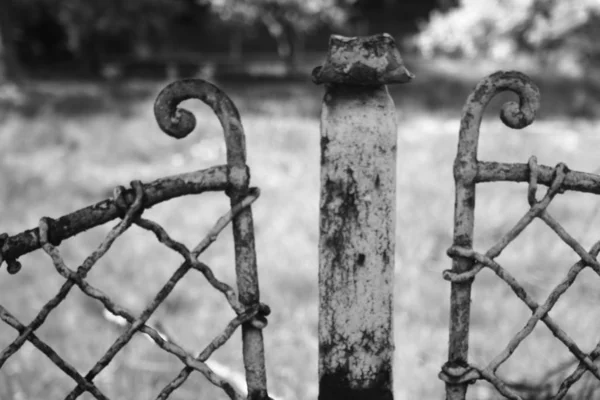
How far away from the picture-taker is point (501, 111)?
3.84 feet

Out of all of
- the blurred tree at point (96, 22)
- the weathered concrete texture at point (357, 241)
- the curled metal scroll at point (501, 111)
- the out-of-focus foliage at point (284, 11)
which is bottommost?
the weathered concrete texture at point (357, 241)

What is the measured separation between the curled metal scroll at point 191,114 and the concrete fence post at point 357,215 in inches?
5.9

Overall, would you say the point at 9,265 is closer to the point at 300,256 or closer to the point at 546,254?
the point at 300,256

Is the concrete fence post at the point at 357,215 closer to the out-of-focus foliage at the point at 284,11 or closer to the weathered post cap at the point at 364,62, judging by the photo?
the weathered post cap at the point at 364,62

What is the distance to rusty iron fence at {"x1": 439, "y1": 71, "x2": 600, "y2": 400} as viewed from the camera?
1.17 metres

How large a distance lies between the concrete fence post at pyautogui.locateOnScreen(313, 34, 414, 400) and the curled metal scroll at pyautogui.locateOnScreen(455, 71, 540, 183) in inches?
4.8

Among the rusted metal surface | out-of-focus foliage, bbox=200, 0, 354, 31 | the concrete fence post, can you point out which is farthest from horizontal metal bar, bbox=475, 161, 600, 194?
out-of-focus foliage, bbox=200, 0, 354, 31

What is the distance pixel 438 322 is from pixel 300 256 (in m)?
1.12

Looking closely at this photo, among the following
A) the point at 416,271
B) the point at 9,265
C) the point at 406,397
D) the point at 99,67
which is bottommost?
the point at 406,397

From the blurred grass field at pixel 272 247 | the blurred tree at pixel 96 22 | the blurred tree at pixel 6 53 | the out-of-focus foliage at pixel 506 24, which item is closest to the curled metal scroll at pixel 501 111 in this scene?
the blurred grass field at pixel 272 247

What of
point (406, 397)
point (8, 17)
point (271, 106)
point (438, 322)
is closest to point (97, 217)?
point (406, 397)

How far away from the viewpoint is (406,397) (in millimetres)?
2910

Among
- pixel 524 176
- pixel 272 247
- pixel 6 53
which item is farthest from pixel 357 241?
pixel 6 53

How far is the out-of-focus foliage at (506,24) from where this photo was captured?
30.3 feet
